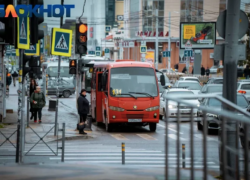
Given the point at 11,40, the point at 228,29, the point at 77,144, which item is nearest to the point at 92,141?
the point at 77,144

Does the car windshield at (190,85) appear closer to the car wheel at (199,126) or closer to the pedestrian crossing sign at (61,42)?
the pedestrian crossing sign at (61,42)

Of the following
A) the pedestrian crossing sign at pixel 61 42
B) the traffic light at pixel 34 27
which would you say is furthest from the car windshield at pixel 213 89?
the traffic light at pixel 34 27

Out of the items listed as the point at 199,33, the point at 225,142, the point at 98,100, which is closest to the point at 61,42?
the point at 98,100

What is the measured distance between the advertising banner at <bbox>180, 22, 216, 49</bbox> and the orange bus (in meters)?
40.2

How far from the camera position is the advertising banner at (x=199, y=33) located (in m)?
64.2

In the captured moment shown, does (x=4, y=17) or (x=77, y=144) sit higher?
(x=4, y=17)

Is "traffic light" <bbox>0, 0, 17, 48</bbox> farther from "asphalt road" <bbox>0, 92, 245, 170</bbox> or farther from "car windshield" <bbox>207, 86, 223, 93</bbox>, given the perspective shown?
"car windshield" <bbox>207, 86, 223, 93</bbox>

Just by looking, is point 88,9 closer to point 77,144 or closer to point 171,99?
point 77,144

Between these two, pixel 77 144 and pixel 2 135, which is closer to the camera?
pixel 2 135

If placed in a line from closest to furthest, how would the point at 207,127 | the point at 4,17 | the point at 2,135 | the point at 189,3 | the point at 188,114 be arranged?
the point at 207,127, the point at 188,114, the point at 4,17, the point at 2,135, the point at 189,3

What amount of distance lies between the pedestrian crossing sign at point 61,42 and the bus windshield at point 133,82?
3497mm

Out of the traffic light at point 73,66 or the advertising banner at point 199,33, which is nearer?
the traffic light at point 73,66

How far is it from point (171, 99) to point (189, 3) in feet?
274

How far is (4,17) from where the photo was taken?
11352mm
